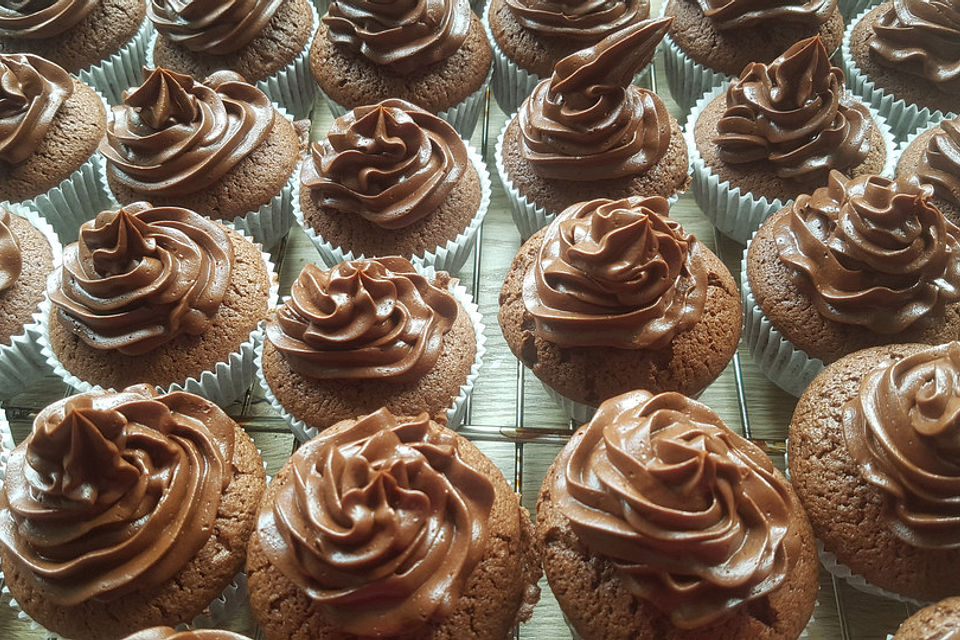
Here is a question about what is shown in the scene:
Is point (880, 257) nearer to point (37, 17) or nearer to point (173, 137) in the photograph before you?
point (173, 137)

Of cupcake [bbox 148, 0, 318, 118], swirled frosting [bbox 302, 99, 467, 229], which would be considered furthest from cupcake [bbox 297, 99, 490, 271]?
cupcake [bbox 148, 0, 318, 118]

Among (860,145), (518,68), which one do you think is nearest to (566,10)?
(518,68)

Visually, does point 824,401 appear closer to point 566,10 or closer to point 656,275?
point 656,275

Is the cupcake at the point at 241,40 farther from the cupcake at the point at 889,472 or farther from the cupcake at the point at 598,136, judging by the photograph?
the cupcake at the point at 889,472

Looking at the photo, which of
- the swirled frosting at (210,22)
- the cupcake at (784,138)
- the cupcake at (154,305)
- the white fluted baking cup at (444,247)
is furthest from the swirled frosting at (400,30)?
the cupcake at (784,138)

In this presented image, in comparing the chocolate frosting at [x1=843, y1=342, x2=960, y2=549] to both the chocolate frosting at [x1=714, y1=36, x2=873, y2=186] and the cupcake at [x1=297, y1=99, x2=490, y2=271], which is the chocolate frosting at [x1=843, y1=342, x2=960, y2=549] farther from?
the cupcake at [x1=297, y1=99, x2=490, y2=271]

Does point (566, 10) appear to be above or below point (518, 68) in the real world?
above
